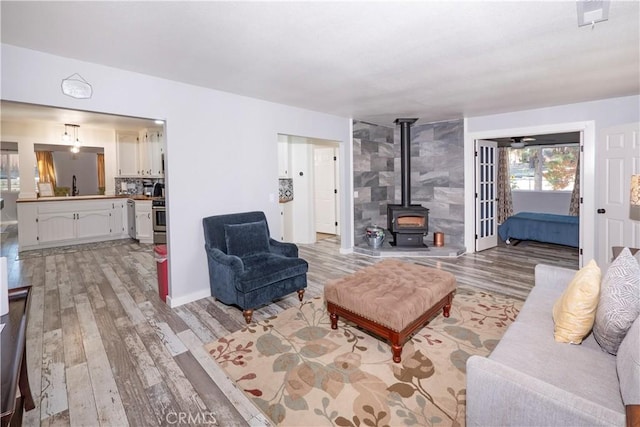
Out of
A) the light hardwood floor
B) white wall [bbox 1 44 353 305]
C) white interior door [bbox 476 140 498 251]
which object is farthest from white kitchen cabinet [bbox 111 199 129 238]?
white interior door [bbox 476 140 498 251]

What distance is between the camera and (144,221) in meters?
6.61

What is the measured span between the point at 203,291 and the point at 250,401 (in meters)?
1.96

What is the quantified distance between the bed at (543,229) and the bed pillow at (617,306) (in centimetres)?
491

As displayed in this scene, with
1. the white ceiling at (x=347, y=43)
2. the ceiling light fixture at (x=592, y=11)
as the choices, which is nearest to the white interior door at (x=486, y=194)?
the white ceiling at (x=347, y=43)

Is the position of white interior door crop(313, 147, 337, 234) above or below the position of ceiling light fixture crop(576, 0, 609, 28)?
below

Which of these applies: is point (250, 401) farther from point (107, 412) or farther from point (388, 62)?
point (388, 62)

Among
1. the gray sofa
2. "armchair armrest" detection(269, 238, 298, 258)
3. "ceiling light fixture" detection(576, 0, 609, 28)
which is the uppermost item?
"ceiling light fixture" detection(576, 0, 609, 28)

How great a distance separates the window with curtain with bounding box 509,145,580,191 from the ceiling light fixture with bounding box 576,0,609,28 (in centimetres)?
701

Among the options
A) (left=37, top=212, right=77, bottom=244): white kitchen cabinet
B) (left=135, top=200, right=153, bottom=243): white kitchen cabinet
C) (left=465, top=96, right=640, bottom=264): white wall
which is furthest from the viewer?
(left=135, top=200, right=153, bottom=243): white kitchen cabinet

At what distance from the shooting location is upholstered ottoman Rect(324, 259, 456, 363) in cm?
230

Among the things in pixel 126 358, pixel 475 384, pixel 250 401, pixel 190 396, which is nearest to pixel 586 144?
pixel 475 384

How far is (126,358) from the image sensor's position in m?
2.41

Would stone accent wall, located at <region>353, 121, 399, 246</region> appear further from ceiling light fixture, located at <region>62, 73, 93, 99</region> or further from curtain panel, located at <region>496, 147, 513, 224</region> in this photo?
ceiling light fixture, located at <region>62, 73, 93, 99</region>

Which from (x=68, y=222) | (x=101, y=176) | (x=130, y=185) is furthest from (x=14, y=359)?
(x=101, y=176)
